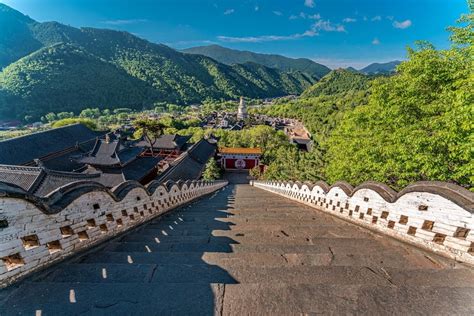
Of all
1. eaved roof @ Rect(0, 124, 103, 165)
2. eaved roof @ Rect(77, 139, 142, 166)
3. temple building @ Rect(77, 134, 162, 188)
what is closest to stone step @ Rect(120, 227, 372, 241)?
temple building @ Rect(77, 134, 162, 188)

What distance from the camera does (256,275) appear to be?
2434mm

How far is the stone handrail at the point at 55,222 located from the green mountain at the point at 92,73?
100903 mm

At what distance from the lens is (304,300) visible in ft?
6.44

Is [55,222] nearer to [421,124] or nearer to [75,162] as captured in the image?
[421,124]

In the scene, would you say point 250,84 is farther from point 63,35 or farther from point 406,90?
point 406,90

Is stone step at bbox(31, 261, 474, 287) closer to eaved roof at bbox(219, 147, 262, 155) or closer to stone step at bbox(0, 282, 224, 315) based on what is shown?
stone step at bbox(0, 282, 224, 315)

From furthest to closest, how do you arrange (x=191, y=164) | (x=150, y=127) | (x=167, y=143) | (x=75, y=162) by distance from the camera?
(x=167, y=143)
(x=150, y=127)
(x=191, y=164)
(x=75, y=162)

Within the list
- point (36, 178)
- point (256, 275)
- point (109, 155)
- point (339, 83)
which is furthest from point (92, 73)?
point (256, 275)

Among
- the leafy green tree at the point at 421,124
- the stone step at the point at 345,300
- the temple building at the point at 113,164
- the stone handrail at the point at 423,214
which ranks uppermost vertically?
the leafy green tree at the point at 421,124

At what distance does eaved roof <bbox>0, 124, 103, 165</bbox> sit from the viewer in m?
20.7

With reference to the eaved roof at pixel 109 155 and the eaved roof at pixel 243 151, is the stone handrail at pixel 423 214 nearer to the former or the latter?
the eaved roof at pixel 109 155

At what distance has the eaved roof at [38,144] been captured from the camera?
20656mm

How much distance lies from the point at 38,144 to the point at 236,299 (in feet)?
→ 95.5

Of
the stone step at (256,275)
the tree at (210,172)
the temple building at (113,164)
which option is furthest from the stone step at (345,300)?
the tree at (210,172)
